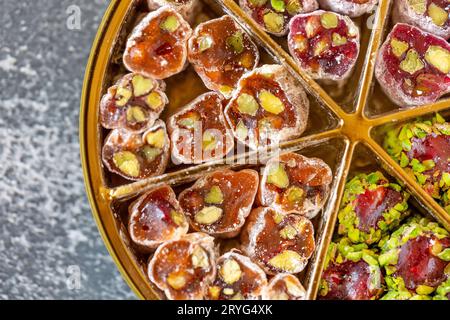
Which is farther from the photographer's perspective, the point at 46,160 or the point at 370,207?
the point at 46,160

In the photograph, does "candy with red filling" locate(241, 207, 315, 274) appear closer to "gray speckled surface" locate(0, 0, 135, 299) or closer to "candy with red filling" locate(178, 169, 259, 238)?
"candy with red filling" locate(178, 169, 259, 238)

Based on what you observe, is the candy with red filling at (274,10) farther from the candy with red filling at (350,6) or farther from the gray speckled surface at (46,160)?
the gray speckled surface at (46,160)

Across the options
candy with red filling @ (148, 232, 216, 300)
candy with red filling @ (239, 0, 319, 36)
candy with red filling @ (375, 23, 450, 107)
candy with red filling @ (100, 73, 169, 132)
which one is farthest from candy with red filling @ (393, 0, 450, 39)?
candy with red filling @ (148, 232, 216, 300)

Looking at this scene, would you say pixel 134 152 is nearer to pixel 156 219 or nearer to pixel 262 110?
pixel 156 219

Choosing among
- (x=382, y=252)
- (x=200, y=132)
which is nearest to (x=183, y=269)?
(x=200, y=132)

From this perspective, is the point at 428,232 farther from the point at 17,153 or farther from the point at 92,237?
the point at 17,153
